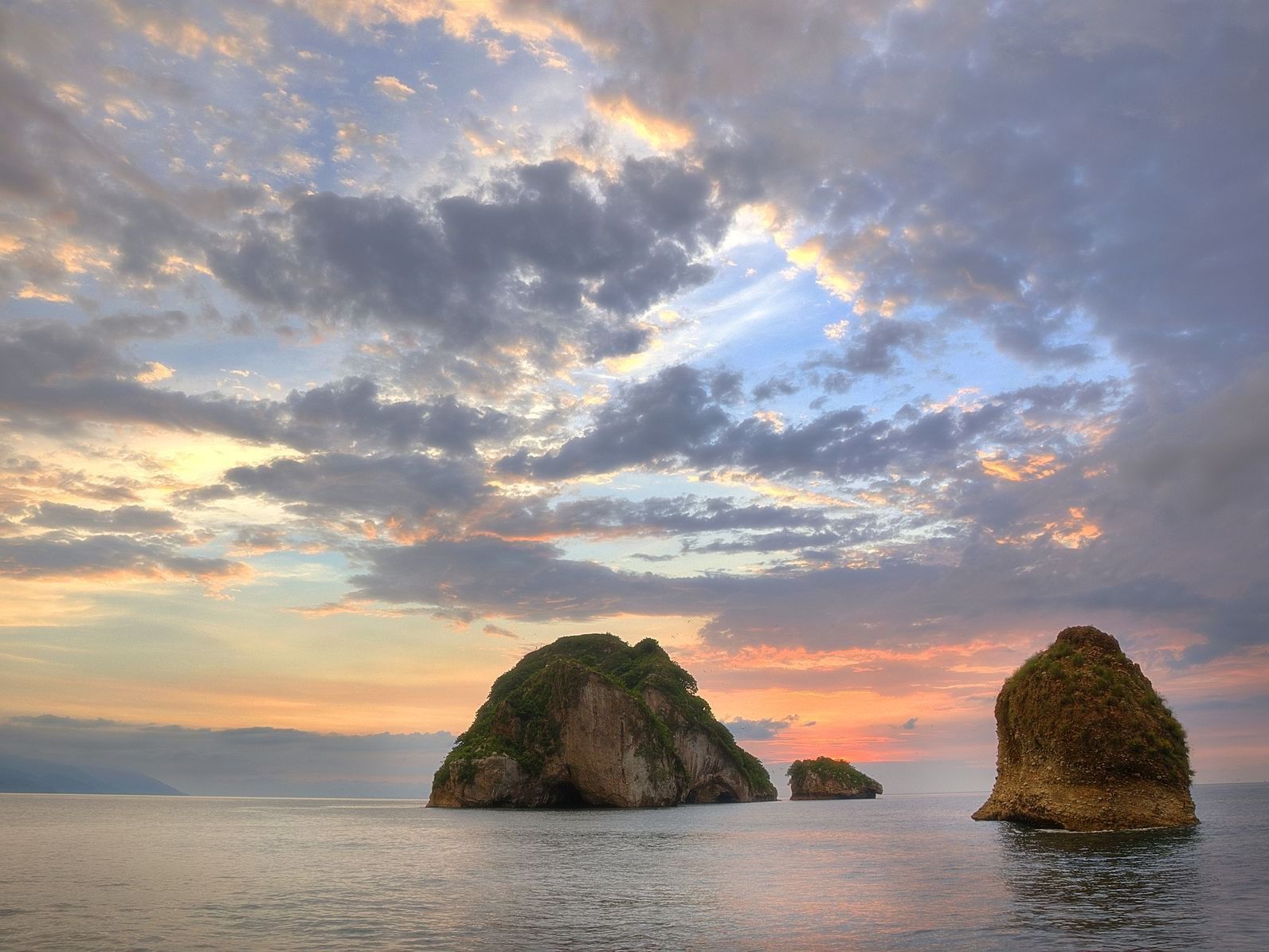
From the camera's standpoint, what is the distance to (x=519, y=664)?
190 meters

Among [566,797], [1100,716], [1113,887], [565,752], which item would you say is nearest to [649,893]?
[1113,887]

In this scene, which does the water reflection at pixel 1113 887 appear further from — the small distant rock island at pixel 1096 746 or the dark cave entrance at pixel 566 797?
the dark cave entrance at pixel 566 797

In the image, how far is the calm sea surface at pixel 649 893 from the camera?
20.8 metres

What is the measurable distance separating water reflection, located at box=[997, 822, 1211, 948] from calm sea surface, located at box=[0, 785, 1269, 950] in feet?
0.39

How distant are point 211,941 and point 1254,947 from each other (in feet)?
81.0

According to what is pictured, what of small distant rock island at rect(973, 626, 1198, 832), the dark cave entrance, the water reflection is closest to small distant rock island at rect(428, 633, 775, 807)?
the dark cave entrance

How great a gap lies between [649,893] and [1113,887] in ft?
51.5

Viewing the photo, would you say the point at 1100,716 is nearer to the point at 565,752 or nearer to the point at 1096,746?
the point at 1096,746

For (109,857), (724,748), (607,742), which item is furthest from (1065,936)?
(724,748)

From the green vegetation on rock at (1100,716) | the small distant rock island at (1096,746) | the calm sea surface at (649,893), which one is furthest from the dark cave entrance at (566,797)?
the green vegetation on rock at (1100,716)

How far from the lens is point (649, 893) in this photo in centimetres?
3028

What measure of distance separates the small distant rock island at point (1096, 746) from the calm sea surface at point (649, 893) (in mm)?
2035

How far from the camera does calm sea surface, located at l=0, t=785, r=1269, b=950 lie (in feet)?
68.2

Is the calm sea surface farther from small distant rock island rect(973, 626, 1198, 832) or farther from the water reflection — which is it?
small distant rock island rect(973, 626, 1198, 832)
